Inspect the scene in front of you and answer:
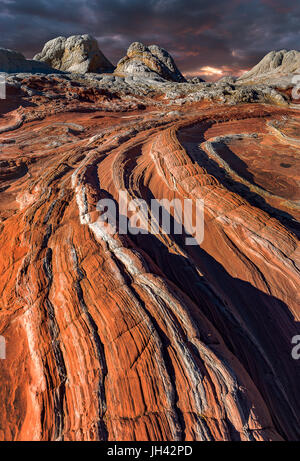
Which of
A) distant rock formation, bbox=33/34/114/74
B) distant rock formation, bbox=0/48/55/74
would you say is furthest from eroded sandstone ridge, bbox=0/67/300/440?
distant rock formation, bbox=33/34/114/74

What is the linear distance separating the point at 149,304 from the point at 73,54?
50025mm

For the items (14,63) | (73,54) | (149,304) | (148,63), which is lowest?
(149,304)

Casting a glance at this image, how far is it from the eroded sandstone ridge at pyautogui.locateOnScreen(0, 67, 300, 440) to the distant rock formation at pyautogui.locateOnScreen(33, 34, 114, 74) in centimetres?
3850

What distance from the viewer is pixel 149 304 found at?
4445mm

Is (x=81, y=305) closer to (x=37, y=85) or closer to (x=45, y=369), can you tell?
(x=45, y=369)

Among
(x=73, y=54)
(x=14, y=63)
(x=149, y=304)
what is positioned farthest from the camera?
(x=73, y=54)

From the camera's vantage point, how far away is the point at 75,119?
18266mm

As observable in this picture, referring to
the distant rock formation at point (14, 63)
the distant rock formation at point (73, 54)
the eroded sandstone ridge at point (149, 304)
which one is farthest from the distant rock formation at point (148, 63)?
the eroded sandstone ridge at point (149, 304)

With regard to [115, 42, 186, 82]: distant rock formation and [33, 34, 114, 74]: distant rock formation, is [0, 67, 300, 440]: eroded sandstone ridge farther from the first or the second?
[33, 34, 114, 74]: distant rock formation

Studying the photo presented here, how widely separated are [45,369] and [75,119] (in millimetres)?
18707

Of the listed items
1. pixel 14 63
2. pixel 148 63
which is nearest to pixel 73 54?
pixel 14 63

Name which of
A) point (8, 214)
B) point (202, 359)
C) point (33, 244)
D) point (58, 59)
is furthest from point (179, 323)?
point (58, 59)

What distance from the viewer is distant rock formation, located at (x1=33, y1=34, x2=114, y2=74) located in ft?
130

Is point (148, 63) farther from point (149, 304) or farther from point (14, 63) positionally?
point (149, 304)
